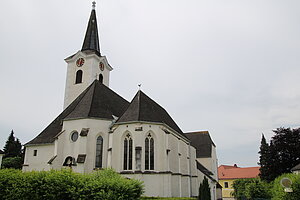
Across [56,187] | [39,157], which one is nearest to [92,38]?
[39,157]

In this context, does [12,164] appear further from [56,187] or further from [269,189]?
[269,189]

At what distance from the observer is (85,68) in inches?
1358

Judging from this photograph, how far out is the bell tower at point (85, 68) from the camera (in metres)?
33.8

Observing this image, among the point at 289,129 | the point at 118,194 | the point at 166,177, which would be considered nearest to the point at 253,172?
the point at 289,129

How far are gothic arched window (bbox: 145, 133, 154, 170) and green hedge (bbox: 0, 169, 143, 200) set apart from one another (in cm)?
892

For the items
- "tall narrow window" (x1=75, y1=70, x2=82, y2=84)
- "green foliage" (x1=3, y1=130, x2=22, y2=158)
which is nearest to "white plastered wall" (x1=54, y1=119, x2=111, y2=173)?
"tall narrow window" (x1=75, y1=70, x2=82, y2=84)

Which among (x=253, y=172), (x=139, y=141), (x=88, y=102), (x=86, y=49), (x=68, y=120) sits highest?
(x=86, y=49)

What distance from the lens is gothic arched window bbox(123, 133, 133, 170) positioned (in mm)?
22172

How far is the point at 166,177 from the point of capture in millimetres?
21859

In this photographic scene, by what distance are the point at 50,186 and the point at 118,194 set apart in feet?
11.2

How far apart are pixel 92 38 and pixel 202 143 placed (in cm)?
2771

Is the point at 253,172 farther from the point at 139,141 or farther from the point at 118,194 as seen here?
the point at 118,194

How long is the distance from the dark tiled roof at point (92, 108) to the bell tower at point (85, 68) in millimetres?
5765

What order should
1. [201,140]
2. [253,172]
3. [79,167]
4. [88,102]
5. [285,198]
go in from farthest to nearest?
[253,172]
[201,140]
[88,102]
[79,167]
[285,198]
